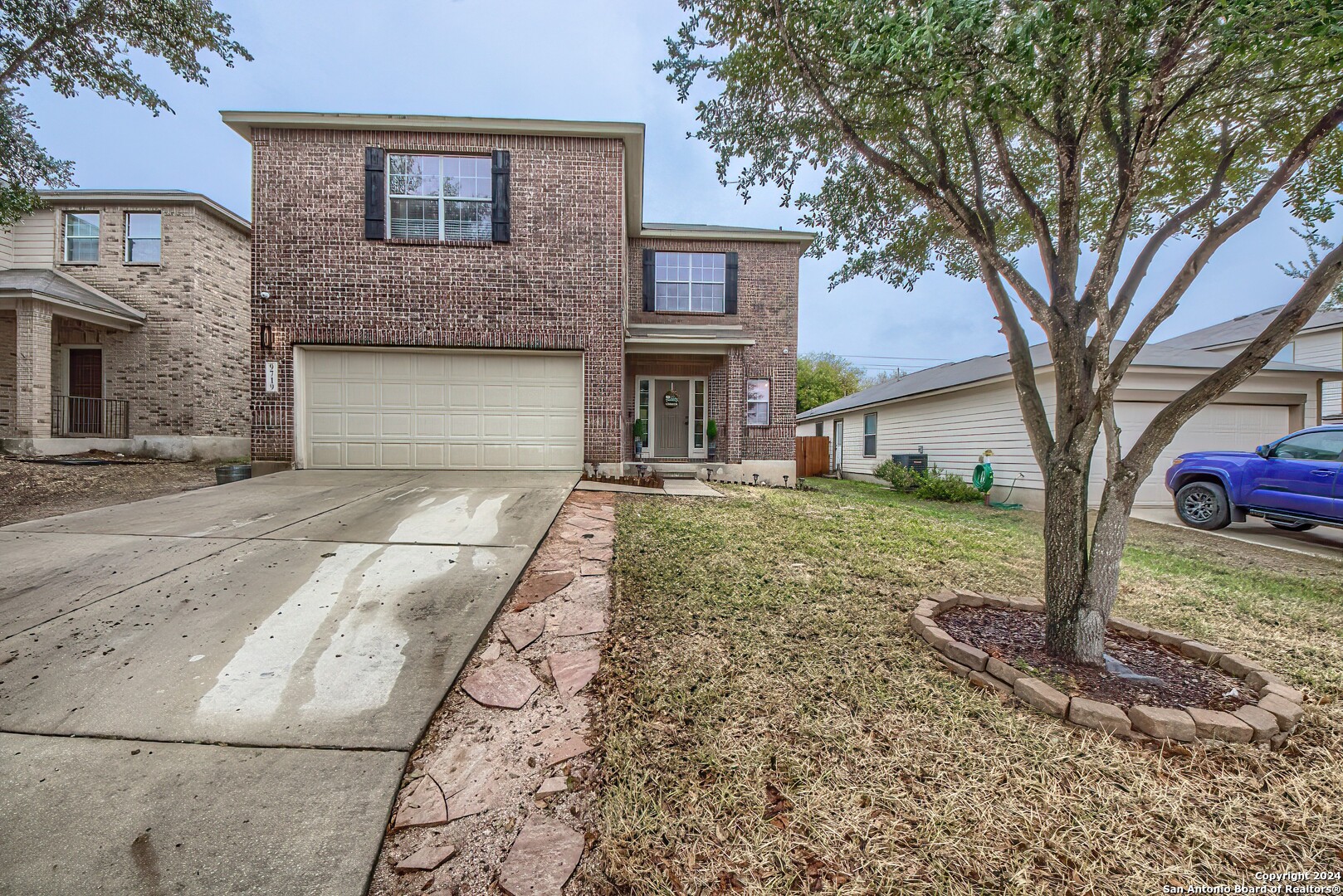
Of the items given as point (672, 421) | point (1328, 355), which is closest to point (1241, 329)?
point (1328, 355)

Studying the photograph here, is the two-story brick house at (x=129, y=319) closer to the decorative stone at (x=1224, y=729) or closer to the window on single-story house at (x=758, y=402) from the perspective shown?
the window on single-story house at (x=758, y=402)

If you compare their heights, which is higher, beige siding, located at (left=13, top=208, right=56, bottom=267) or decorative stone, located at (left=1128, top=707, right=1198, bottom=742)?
beige siding, located at (left=13, top=208, right=56, bottom=267)

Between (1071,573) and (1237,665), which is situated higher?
(1071,573)

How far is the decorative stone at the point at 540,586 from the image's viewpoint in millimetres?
3244

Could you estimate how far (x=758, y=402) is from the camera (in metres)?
12.4

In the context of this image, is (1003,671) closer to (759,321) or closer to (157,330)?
(759,321)

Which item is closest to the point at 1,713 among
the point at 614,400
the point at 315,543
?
the point at 315,543

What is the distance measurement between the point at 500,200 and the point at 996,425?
35.3ft

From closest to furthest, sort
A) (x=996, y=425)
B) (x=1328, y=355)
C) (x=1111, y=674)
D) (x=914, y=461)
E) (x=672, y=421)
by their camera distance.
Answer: (x=1111, y=674)
(x=996, y=425)
(x=672, y=421)
(x=914, y=461)
(x=1328, y=355)

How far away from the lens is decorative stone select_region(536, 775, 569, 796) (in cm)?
181

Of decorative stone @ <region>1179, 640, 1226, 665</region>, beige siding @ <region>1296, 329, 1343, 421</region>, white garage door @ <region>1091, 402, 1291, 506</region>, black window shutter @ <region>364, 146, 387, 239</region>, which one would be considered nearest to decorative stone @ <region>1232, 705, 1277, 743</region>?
decorative stone @ <region>1179, 640, 1226, 665</region>

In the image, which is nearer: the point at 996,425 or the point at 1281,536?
the point at 1281,536

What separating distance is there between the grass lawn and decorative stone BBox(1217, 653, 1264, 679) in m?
0.21

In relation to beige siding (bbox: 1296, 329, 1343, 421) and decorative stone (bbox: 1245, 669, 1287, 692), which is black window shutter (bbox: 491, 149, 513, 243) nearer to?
decorative stone (bbox: 1245, 669, 1287, 692)
